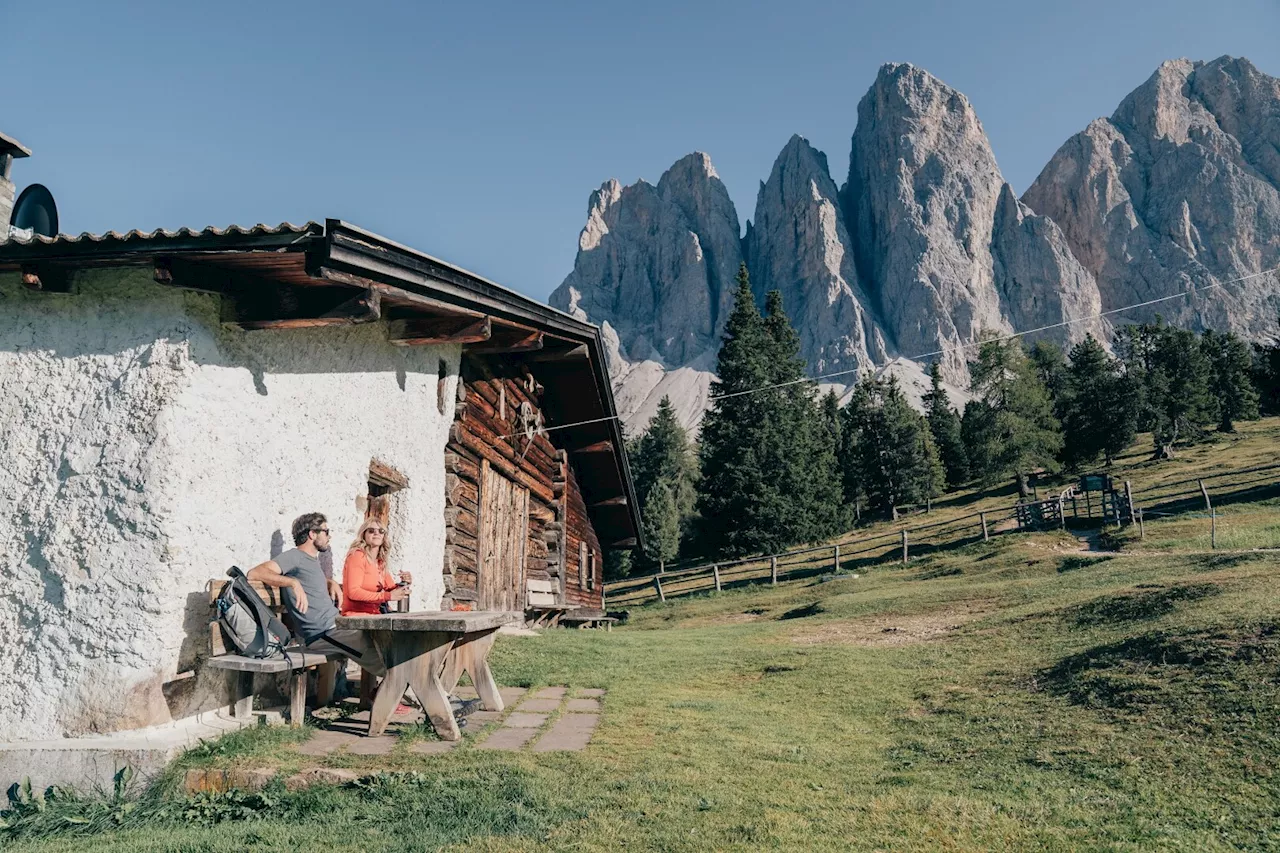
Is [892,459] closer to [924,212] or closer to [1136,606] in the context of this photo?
[1136,606]

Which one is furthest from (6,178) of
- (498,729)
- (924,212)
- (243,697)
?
(924,212)

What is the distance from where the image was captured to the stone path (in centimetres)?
521

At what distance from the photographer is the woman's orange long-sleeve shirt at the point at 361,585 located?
636 centimetres

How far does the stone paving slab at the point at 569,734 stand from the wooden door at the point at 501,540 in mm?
5004

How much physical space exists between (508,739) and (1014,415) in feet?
163

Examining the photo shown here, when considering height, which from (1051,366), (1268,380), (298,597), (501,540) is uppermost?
(1051,366)

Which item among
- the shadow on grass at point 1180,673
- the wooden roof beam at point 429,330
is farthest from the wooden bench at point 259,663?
the shadow on grass at point 1180,673

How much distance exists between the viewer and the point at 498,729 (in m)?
5.90

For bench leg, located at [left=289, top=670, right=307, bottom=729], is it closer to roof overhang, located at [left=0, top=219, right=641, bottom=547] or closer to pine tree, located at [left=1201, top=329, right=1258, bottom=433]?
roof overhang, located at [left=0, top=219, right=641, bottom=547]

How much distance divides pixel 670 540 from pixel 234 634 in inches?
1782

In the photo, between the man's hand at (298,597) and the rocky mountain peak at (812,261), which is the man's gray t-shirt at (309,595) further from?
the rocky mountain peak at (812,261)

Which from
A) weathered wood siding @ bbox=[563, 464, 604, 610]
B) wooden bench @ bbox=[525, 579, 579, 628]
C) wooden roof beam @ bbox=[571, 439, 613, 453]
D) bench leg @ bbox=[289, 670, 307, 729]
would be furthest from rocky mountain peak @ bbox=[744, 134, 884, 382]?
bench leg @ bbox=[289, 670, 307, 729]

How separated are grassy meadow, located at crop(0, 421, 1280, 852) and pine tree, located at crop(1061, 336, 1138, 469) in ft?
148

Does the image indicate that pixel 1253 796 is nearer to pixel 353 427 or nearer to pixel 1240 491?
pixel 353 427
